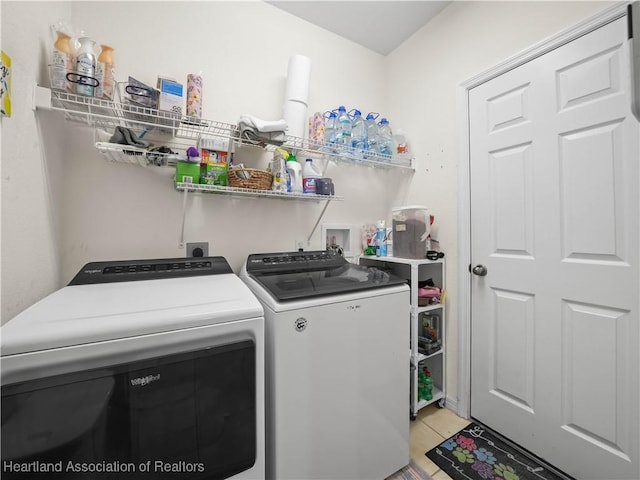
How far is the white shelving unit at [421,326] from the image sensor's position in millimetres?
1711

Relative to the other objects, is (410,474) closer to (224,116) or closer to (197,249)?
(197,249)

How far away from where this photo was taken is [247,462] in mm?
900

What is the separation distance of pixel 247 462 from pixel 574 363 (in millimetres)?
1561

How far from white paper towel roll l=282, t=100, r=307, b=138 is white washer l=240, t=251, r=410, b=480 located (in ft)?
2.99

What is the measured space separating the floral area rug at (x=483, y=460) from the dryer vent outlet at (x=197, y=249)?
1.69 meters

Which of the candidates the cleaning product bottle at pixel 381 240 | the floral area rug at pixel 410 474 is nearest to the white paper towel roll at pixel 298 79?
the cleaning product bottle at pixel 381 240

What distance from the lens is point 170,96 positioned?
1.22 m

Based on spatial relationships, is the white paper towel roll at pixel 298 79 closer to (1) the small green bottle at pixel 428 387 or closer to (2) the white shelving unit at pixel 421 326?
(2) the white shelving unit at pixel 421 326

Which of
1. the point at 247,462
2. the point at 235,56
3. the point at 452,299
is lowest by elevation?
the point at 247,462

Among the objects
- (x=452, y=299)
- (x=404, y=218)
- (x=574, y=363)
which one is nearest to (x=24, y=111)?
(x=404, y=218)

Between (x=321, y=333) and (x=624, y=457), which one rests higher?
(x=321, y=333)

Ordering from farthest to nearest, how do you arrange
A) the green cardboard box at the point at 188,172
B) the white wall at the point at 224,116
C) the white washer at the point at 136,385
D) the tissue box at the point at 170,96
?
the green cardboard box at the point at 188,172 → the tissue box at the point at 170,96 → the white wall at the point at 224,116 → the white washer at the point at 136,385

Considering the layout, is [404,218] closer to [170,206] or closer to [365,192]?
[365,192]

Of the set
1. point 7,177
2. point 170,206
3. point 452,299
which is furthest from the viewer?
point 452,299
